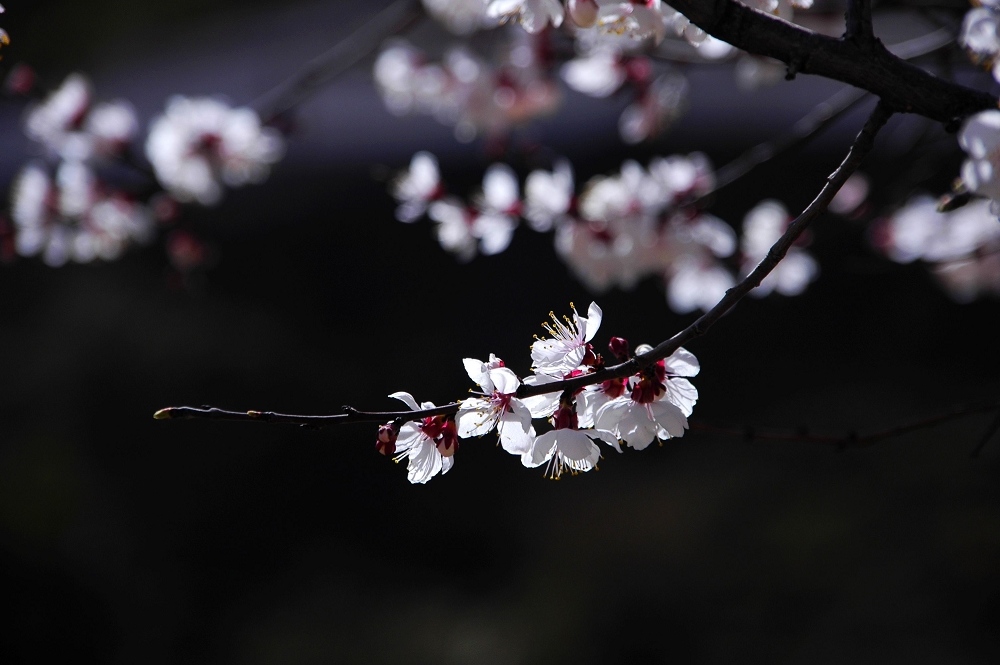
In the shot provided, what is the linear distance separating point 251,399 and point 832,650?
244 cm

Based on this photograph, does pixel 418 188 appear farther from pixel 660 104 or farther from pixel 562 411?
pixel 562 411

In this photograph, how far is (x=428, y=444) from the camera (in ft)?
2.69

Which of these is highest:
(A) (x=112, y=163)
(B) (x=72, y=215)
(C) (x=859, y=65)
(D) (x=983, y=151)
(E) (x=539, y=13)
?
(A) (x=112, y=163)

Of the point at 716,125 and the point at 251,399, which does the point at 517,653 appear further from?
the point at 716,125

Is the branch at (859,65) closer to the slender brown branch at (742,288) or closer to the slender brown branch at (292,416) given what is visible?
the slender brown branch at (742,288)

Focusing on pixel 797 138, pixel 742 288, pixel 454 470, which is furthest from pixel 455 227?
pixel 454 470

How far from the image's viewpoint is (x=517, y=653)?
2855 mm

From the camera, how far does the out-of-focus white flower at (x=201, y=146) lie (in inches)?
75.8

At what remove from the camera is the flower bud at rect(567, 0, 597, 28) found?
36.5 inches

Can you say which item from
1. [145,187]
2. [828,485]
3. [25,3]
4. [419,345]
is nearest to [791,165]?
[828,485]

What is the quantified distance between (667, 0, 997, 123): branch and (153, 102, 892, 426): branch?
0.08m

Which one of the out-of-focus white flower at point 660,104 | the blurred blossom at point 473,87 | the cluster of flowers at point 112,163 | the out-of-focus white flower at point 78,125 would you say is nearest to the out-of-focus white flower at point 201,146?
the cluster of flowers at point 112,163

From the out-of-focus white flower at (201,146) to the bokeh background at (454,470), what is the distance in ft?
2.28

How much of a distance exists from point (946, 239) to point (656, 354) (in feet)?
5.54
